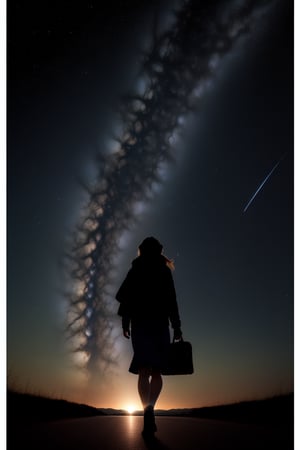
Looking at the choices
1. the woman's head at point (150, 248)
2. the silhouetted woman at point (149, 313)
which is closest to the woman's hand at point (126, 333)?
the silhouetted woman at point (149, 313)

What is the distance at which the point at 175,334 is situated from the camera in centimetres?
437

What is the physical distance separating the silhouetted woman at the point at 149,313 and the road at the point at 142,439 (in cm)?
36

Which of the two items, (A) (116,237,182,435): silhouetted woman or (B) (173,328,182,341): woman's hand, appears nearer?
(A) (116,237,182,435): silhouetted woman

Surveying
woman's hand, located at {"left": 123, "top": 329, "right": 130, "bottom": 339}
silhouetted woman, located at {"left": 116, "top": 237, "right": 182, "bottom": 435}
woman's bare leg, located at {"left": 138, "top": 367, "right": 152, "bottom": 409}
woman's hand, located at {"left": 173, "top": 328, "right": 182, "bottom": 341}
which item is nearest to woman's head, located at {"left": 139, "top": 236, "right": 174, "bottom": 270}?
silhouetted woman, located at {"left": 116, "top": 237, "right": 182, "bottom": 435}

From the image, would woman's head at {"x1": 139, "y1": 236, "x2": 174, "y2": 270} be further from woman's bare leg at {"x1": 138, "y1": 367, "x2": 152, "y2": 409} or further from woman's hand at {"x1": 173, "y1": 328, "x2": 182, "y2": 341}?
woman's bare leg at {"x1": 138, "y1": 367, "x2": 152, "y2": 409}

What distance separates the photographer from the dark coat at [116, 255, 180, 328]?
4.27m

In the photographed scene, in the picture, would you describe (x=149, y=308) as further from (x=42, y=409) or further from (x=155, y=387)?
(x=42, y=409)

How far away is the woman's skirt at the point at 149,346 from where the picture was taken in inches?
163

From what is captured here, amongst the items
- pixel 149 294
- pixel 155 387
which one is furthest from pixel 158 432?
pixel 149 294

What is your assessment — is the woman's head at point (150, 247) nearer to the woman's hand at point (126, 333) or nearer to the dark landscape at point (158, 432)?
the woman's hand at point (126, 333)

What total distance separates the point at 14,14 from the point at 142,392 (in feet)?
13.0
